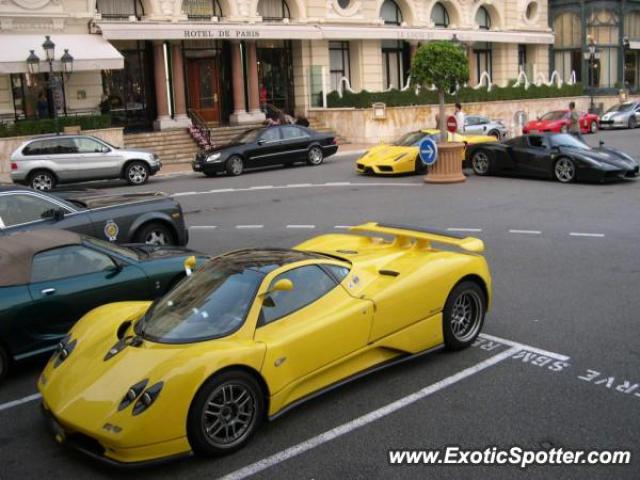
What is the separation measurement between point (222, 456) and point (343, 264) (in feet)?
6.66

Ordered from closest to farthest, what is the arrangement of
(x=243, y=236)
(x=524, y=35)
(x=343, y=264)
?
1. (x=343, y=264)
2. (x=243, y=236)
3. (x=524, y=35)

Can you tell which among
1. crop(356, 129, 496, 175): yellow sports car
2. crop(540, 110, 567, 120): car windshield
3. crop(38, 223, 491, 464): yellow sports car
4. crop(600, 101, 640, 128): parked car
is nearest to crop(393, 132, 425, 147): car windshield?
crop(356, 129, 496, 175): yellow sports car

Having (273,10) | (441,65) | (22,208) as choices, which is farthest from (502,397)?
(273,10)

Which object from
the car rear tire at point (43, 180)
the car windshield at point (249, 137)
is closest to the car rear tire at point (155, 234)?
the car rear tire at point (43, 180)

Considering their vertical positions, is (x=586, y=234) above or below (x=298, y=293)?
below

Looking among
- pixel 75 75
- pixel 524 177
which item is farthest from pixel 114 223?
pixel 75 75

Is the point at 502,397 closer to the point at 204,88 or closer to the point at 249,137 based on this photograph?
the point at 249,137

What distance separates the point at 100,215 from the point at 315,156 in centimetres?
1499

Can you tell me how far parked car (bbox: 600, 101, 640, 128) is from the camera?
120 ft

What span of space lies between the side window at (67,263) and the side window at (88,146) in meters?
14.6

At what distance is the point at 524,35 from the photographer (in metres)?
44.6

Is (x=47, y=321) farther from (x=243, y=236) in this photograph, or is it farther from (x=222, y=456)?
(x=243, y=236)

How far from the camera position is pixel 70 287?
7270 millimetres

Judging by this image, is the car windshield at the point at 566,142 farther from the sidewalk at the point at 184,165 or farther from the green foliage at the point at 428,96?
the green foliage at the point at 428,96
